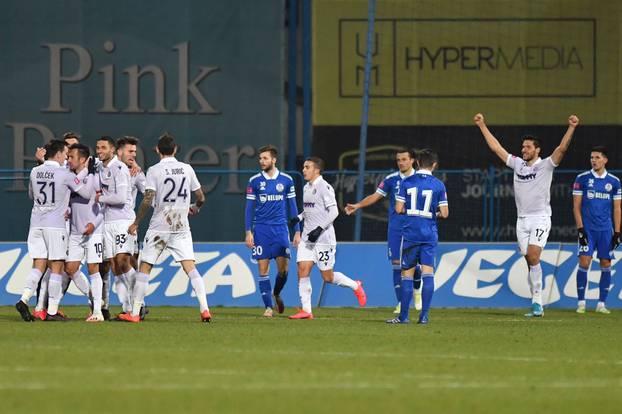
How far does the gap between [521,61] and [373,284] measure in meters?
8.98

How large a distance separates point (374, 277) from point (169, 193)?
5757mm

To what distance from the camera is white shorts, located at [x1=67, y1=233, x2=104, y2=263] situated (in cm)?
1576

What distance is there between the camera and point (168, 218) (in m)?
15.4

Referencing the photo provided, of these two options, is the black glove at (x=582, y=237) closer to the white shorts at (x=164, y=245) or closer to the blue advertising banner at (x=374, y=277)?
the blue advertising banner at (x=374, y=277)

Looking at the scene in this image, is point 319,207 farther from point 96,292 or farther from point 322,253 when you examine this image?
point 96,292

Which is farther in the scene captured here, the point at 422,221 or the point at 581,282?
the point at 581,282

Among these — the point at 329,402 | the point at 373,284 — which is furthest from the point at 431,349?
the point at 373,284

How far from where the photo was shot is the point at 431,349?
39.8 ft

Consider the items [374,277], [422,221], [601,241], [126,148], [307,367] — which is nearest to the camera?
[307,367]

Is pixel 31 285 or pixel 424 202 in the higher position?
pixel 424 202

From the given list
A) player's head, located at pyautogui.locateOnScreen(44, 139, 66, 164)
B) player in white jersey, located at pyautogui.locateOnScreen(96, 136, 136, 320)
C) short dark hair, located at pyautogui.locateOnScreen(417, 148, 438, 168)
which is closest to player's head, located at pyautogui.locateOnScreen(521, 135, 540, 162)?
short dark hair, located at pyautogui.locateOnScreen(417, 148, 438, 168)

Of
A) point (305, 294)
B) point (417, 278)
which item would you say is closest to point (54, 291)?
point (305, 294)

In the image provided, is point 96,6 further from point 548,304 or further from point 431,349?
point 431,349

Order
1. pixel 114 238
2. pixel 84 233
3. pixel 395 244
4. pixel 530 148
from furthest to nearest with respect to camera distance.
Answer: pixel 395 244 < pixel 530 148 < pixel 114 238 < pixel 84 233
